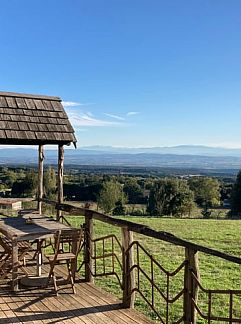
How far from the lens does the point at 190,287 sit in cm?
369

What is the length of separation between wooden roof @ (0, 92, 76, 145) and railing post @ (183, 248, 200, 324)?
158 inches

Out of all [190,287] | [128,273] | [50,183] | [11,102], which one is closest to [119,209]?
[50,183]

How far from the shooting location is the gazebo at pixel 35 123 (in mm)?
6879

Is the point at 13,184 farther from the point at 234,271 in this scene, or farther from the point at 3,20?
the point at 234,271

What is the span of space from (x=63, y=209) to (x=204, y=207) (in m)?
34.1

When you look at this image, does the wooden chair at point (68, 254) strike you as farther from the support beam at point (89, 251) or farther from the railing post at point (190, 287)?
the railing post at point (190, 287)

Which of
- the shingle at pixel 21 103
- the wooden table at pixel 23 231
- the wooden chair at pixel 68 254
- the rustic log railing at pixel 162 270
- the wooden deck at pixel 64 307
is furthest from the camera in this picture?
the shingle at pixel 21 103

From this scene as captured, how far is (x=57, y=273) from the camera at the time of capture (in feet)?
20.4

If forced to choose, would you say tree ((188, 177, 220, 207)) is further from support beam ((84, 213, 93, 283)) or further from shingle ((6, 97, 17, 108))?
support beam ((84, 213, 93, 283))

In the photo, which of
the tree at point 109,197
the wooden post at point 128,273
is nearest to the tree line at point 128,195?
the tree at point 109,197

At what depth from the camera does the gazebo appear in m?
6.88

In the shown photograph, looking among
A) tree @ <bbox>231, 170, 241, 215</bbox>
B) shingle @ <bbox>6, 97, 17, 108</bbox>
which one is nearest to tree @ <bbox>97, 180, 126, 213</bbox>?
tree @ <bbox>231, 170, 241, 215</bbox>

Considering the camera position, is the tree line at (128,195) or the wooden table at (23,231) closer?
the wooden table at (23,231)

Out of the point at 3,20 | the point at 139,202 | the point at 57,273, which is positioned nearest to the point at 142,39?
the point at 3,20
